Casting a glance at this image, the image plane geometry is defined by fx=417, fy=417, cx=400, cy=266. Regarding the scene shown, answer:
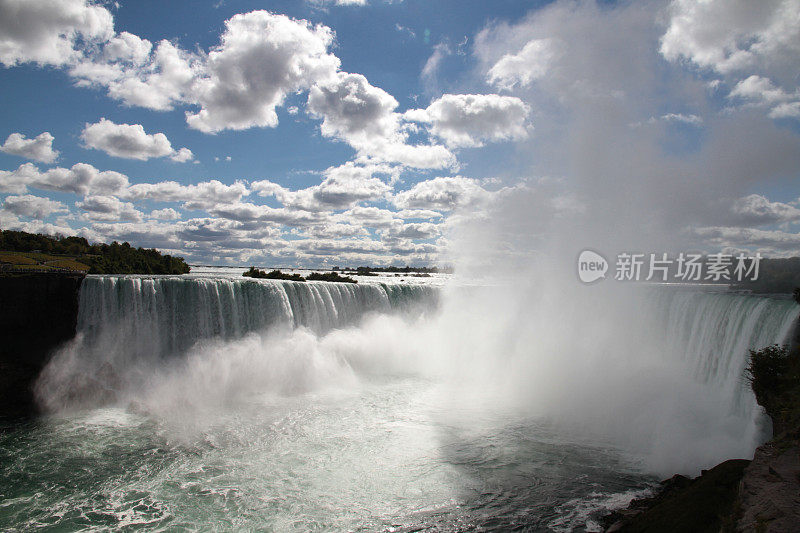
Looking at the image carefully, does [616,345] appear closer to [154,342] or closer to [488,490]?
[488,490]

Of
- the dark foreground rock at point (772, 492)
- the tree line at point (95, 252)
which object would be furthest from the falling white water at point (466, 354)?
the tree line at point (95, 252)

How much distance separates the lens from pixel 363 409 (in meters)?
13.8

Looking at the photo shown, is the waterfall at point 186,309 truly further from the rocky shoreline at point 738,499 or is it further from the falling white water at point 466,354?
the rocky shoreline at point 738,499

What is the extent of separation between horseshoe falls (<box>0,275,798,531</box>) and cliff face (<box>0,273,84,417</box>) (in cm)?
52

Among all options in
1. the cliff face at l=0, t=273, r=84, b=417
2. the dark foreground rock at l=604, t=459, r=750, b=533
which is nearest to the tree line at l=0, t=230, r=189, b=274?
the cliff face at l=0, t=273, r=84, b=417

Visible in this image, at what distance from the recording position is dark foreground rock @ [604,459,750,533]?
5.53 meters

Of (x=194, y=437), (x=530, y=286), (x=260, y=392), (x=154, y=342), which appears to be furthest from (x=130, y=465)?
(x=530, y=286)

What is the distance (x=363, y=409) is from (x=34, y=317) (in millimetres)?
12611

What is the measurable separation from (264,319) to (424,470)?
460 inches

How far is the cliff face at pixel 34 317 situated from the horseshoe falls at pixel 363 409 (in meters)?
0.52

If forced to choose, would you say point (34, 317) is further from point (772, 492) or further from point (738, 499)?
point (772, 492)

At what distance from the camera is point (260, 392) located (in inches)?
605

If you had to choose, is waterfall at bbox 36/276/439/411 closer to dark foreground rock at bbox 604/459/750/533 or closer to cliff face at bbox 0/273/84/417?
cliff face at bbox 0/273/84/417

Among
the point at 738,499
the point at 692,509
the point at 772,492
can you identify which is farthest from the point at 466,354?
the point at 772,492
